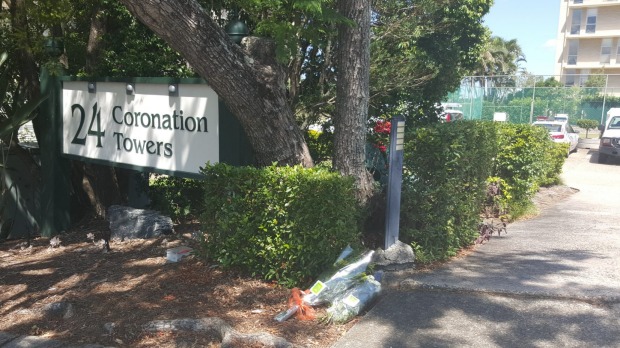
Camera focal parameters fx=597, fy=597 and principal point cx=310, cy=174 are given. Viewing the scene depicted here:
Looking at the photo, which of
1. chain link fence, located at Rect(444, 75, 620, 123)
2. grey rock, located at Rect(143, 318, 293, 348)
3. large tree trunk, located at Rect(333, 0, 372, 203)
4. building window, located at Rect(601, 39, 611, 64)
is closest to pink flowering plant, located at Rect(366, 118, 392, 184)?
large tree trunk, located at Rect(333, 0, 372, 203)

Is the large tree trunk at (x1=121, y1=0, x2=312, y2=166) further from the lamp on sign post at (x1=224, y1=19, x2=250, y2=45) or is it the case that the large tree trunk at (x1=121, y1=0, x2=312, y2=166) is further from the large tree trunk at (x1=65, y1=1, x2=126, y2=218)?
the large tree trunk at (x1=65, y1=1, x2=126, y2=218)

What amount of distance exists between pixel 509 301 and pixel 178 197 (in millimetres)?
5850

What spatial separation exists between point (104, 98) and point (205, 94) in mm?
2183

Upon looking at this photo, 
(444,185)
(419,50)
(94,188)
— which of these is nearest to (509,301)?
(444,185)

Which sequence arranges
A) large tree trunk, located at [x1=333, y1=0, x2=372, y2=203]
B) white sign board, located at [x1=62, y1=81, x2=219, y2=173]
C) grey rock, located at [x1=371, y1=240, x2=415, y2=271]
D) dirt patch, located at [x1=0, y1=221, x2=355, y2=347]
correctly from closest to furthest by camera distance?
dirt patch, located at [x1=0, y1=221, x2=355, y2=347], grey rock, located at [x1=371, y1=240, x2=415, y2=271], large tree trunk, located at [x1=333, y1=0, x2=372, y2=203], white sign board, located at [x1=62, y1=81, x2=219, y2=173]

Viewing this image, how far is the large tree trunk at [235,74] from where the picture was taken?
545cm

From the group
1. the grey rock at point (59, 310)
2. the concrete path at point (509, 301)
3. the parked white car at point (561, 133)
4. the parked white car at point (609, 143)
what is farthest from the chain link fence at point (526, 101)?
the grey rock at point (59, 310)

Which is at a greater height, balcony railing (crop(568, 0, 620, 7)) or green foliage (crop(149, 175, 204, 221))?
balcony railing (crop(568, 0, 620, 7))

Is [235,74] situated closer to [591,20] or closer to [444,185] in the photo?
[444,185]

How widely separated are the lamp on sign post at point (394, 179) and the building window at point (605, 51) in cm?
5202

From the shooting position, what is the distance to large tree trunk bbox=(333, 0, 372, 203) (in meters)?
6.29

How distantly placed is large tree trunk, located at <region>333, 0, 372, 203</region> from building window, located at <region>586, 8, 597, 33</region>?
51.9 metres

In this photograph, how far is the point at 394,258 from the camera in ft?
20.4

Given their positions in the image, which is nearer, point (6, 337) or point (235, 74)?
point (6, 337)
